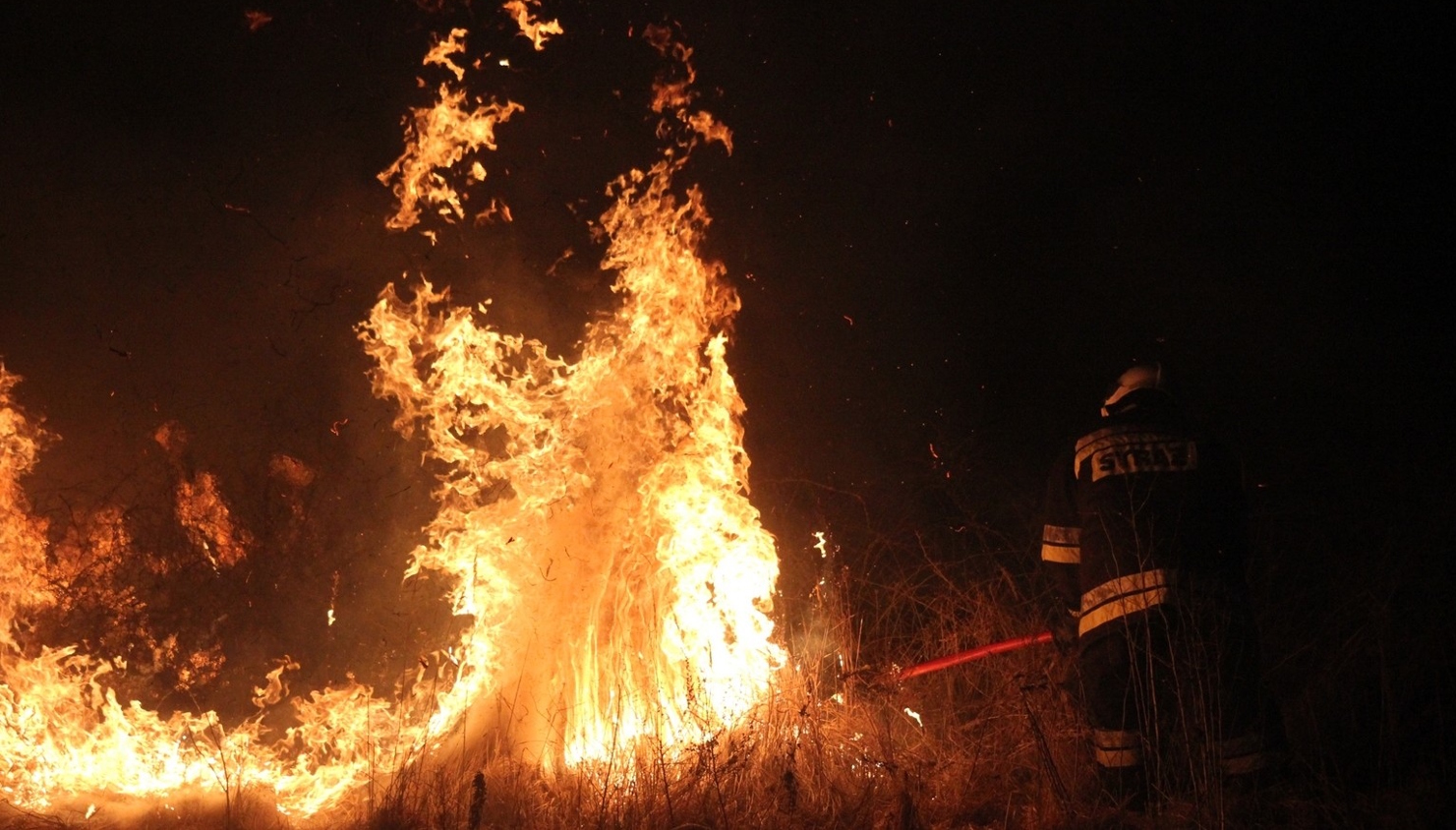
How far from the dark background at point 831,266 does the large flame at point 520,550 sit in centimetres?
26

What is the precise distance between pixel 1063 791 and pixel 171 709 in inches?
220

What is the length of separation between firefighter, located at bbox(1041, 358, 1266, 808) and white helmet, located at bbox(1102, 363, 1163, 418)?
0.05 ft

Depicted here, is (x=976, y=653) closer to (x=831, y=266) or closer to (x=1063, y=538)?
(x=1063, y=538)

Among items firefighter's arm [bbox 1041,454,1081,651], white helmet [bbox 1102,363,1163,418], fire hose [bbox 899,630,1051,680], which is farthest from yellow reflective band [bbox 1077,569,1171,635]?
white helmet [bbox 1102,363,1163,418]

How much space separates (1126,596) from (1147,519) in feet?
1.29

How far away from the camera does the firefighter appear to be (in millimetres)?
4258

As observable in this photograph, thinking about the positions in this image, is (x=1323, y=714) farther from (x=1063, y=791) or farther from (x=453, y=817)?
(x=453, y=817)

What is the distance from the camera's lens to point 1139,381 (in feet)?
16.5

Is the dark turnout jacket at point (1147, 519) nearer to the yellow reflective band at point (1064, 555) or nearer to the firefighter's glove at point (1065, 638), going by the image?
the yellow reflective band at point (1064, 555)

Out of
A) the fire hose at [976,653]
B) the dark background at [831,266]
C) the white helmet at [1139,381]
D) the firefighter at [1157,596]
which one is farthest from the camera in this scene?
the dark background at [831,266]

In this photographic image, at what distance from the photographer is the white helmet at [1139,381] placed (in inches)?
197

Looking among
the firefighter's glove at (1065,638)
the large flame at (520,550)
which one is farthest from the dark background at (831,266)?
the firefighter's glove at (1065,638)

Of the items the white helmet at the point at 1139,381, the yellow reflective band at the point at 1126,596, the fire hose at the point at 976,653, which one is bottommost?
the fire hose at the point at 976,653

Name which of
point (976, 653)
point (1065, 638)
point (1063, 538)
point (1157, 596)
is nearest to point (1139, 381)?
point (1063, 538)
